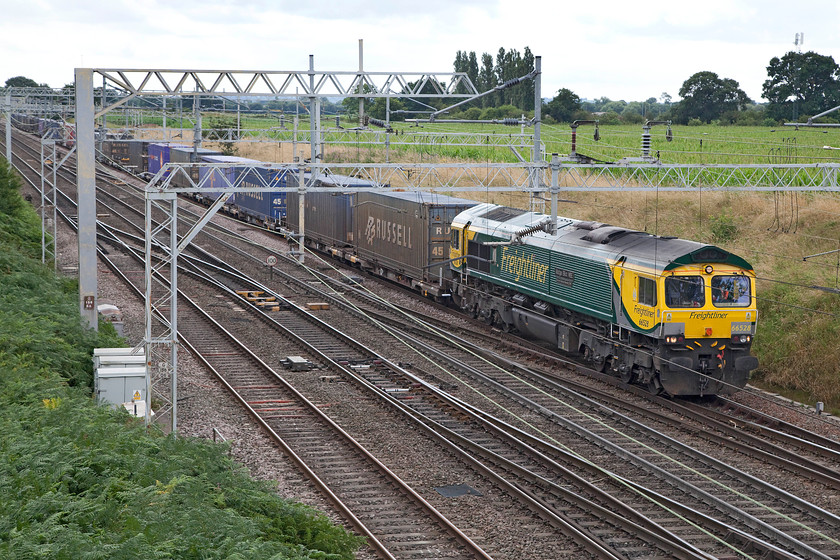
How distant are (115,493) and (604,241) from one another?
1449cm

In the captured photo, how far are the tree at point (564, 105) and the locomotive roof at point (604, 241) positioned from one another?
123ft

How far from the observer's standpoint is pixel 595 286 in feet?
74.4

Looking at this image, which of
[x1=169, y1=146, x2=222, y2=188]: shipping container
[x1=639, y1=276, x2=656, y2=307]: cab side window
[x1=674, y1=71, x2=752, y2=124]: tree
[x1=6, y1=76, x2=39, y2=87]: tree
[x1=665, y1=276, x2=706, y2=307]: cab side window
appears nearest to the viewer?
[x1=665, y1=276, x2=706, y2=307]: cab side window

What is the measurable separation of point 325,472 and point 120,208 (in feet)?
153

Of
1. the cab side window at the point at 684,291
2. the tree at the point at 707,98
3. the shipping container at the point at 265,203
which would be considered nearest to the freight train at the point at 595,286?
the cab side window at the point at 684,291

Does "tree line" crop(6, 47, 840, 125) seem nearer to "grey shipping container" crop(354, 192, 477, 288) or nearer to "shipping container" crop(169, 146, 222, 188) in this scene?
"shipping container" crop(169, 146, 222, 188)

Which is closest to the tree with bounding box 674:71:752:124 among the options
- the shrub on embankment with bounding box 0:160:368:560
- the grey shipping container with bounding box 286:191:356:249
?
the grey shipping container with bounding box 286:191:356:249

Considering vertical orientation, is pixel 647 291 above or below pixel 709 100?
below

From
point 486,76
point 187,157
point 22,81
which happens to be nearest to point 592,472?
point 187,157

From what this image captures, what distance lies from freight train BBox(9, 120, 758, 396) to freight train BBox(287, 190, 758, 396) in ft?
0.10

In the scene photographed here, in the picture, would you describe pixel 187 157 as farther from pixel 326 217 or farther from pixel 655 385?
pixel 655 385

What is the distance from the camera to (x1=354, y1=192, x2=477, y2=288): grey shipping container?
31.5 metres

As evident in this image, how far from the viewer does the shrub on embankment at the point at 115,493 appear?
385 inches

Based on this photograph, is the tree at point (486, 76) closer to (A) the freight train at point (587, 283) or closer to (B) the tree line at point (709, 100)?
(B) the tree line at point (709, 100)
